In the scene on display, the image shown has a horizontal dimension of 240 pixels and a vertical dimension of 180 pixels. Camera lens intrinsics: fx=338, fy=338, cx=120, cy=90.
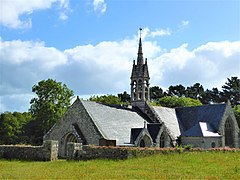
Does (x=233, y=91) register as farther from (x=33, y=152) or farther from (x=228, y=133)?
(x=33, y=152)

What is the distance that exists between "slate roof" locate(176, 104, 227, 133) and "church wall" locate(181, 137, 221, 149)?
1814mm

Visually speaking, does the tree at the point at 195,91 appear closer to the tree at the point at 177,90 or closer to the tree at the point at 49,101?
the tree at the point at 177,90

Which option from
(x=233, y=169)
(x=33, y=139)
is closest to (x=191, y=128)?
(x=233, y=169)

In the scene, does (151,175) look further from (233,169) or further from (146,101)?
(146,101)

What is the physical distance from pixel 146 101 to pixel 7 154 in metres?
17.6

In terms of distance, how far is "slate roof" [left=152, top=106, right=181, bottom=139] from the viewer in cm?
3559

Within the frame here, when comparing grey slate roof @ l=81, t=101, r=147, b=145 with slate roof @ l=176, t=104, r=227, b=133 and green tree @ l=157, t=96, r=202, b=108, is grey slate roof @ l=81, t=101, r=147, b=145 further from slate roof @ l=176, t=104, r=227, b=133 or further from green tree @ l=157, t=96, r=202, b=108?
green tree @ l=157, t=96, r=202, b=108

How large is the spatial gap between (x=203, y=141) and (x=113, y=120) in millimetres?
9247

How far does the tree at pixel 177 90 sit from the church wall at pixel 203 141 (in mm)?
50897

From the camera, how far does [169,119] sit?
37.4m

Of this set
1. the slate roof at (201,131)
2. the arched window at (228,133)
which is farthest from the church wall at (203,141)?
the arched window at (228,133)

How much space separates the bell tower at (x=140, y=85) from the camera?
125 feet

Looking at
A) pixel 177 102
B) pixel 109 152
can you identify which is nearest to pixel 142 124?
pixel 109 152

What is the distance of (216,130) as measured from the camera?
115 ft
